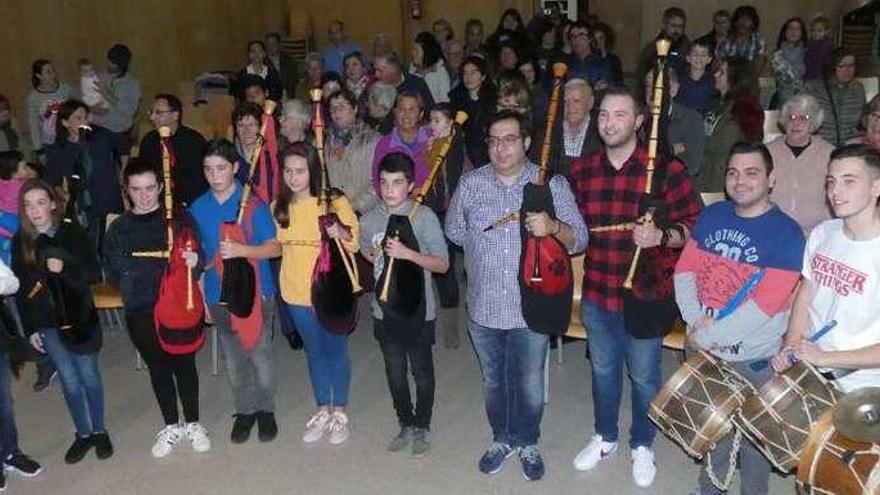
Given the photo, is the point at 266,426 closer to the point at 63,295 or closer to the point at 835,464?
the point at 63,295

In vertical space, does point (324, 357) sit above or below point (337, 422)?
above

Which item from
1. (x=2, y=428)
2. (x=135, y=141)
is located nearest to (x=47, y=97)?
(x=135, y=141)

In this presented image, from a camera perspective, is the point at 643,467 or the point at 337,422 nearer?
the point at 643,467

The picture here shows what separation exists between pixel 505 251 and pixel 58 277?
2.06 m

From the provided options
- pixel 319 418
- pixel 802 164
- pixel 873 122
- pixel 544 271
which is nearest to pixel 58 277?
pixel 319 418

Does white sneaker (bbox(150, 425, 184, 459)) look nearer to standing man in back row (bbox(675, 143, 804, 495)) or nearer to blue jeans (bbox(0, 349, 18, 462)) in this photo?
blue jeans (bbox(0, 349, 18, 462))

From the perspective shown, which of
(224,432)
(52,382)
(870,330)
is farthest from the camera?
(52,382)

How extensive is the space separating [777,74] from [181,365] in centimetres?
593

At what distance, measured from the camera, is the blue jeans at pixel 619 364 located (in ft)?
12.0

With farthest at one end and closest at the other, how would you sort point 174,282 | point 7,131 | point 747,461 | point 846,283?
1. point 7,131
2. point 174,282
3. point 747,461
4. point 846,283

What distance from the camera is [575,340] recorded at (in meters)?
5.49

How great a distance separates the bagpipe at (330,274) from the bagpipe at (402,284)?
7.6 inches

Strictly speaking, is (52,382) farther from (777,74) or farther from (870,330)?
(777,74)

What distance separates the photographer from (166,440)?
4312 millimetres
